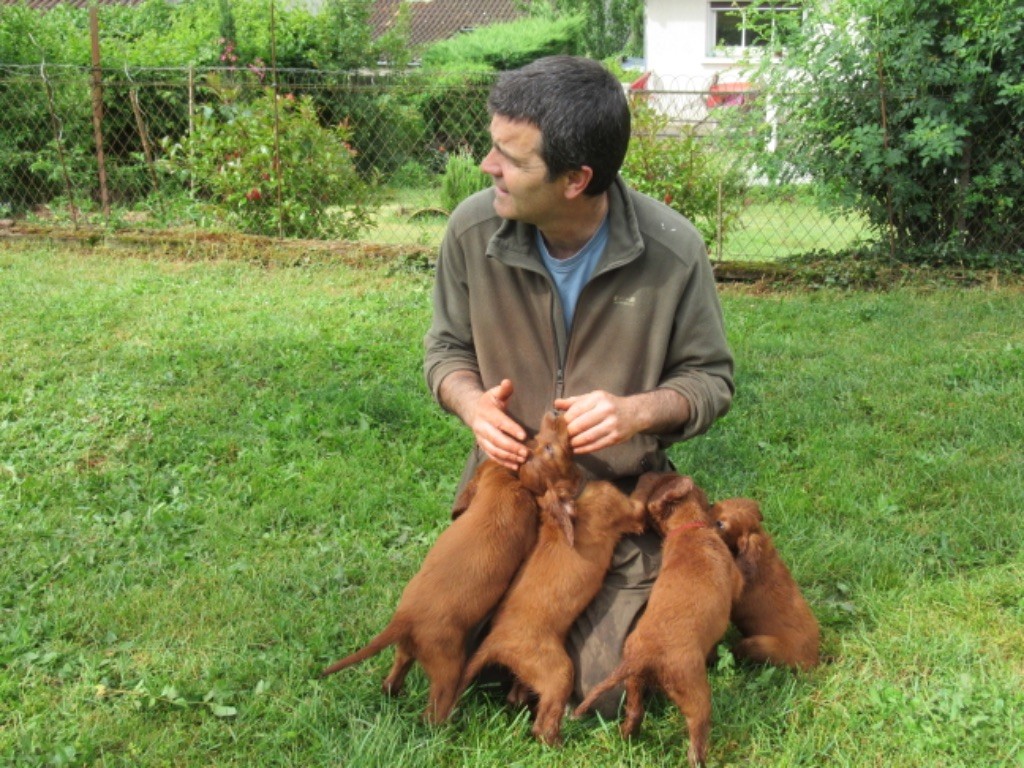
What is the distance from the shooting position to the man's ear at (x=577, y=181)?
11.1 feet

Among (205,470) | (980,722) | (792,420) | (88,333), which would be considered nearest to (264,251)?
(88,333)

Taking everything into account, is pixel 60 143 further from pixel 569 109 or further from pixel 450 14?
pixel 450 14

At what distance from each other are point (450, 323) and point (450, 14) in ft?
128

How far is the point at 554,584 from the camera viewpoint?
11.2 feet

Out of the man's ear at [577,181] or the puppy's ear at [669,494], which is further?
the puppy's ear at [669,494]

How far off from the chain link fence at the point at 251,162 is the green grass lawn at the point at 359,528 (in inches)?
96.8

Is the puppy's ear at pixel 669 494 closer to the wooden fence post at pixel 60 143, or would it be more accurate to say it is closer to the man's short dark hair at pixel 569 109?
the man's short dark hair at pixel 569 109

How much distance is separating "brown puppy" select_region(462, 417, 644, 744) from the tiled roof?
118 feet

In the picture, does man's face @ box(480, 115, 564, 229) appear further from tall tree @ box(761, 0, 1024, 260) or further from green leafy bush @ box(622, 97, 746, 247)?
green leafy bush @ box(622, 97, 746, 247)

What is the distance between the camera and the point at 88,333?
7.67 meters

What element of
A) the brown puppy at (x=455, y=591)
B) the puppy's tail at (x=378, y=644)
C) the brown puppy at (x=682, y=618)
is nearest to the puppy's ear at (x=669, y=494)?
the brown puppy at (x=682, y=618)

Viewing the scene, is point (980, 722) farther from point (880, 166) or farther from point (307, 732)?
point (880, 166)

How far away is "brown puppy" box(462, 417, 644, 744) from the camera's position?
3307 mm

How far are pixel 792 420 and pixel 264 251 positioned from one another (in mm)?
6048
